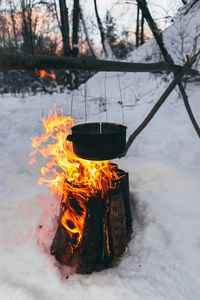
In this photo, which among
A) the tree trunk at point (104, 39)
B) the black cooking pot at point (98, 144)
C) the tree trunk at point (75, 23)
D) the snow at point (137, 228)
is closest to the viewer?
the snow at point (137, 228)

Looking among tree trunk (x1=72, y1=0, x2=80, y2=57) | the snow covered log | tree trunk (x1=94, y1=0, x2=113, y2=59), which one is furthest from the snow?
tree trunk (x1=94, y1=0, x2=113, y2=59)

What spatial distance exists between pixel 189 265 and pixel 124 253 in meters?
0.70

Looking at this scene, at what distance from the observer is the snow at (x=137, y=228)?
193 centimetres

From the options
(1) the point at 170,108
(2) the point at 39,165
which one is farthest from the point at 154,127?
(2) the point at 39,165

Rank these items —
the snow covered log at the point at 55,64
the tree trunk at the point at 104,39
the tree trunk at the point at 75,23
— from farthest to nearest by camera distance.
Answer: the tree trunk at the point at 104,39 → the tree trunk at the point at 75,23 → the snow covered log at the point at 55,64

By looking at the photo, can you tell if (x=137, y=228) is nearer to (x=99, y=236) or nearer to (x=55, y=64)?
(x=99, y=236)

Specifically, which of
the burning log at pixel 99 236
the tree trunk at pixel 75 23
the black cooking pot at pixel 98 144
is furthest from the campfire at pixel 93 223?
the tree trunk at pixel 75 23

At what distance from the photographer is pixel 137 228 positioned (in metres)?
2.61

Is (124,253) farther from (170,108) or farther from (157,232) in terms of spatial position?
(170,108)

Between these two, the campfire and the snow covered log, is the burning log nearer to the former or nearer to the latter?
the campfire

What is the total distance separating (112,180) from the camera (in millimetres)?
2416

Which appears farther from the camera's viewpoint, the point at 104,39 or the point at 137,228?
the point at 104,39

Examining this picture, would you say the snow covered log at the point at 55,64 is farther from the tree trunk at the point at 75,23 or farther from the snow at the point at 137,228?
the tree trunk at the point at 75,23

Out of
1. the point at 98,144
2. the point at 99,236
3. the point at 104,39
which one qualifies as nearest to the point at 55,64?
the point at 98,144
